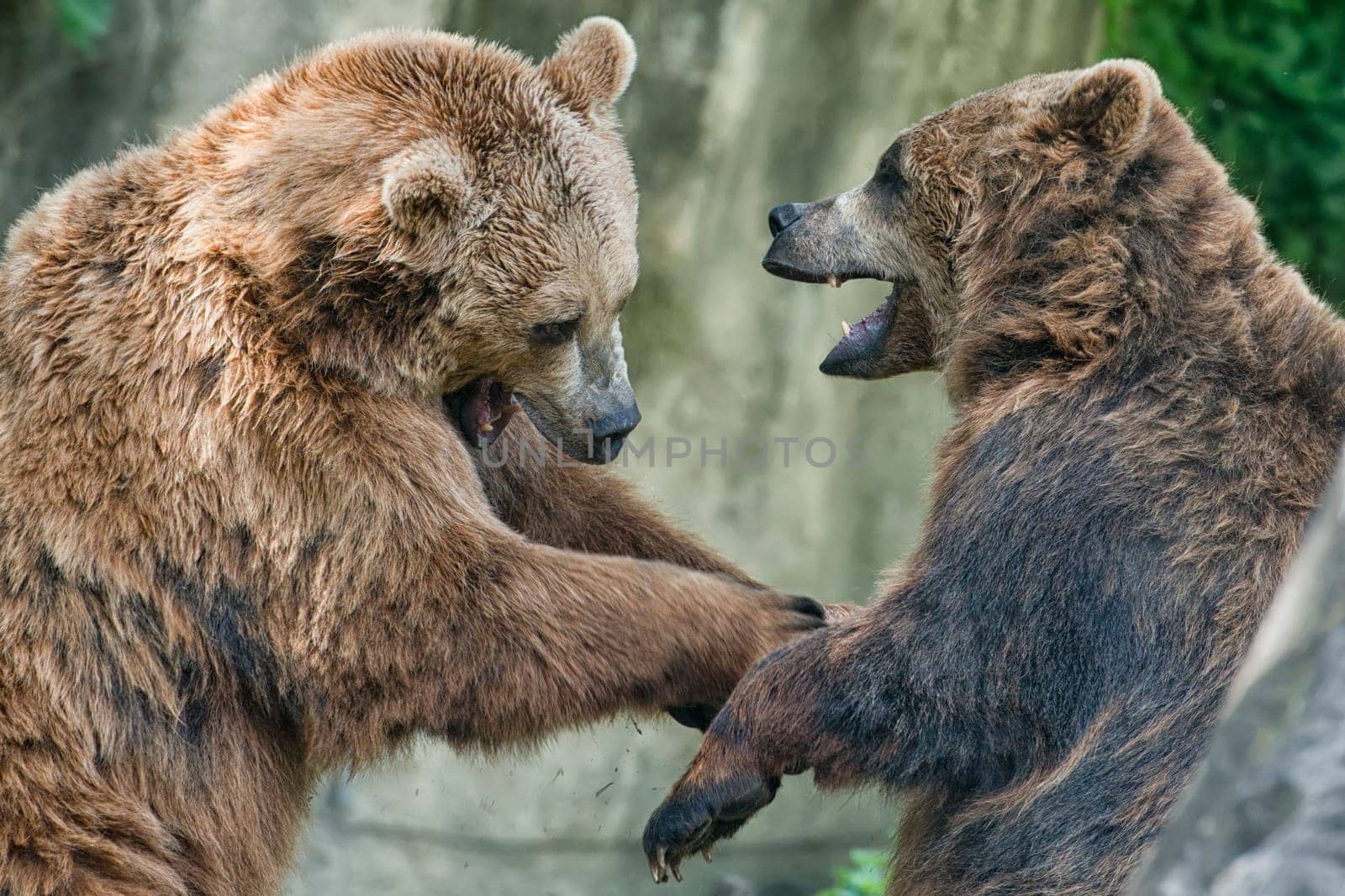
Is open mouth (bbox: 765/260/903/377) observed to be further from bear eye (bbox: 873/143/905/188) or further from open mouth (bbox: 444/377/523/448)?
open mouth (bbox: 444/377/523/448)

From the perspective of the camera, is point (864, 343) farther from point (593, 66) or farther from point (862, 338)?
point (593, 66)

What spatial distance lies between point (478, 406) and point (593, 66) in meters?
1.14

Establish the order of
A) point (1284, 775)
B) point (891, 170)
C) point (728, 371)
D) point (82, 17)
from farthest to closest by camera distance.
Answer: point (728, 371), point (82, 17), point (891, 170), point (1284, 775)

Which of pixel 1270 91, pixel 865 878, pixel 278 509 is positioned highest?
pixel 1270 91

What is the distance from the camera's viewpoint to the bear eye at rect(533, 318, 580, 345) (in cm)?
426

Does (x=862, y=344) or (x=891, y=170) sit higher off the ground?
(x=891, y=170)

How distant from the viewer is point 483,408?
454 cm

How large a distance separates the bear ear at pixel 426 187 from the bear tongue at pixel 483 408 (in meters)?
0.65

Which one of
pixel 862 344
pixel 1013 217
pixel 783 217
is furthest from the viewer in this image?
pixel 783 217

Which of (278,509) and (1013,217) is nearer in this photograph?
(278,509)

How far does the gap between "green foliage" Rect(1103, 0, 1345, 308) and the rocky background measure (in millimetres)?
467

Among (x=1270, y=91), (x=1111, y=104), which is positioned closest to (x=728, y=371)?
(x=1270, y=91)

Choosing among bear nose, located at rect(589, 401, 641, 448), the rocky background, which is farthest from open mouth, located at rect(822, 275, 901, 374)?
the rocky background

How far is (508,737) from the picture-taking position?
407cm
